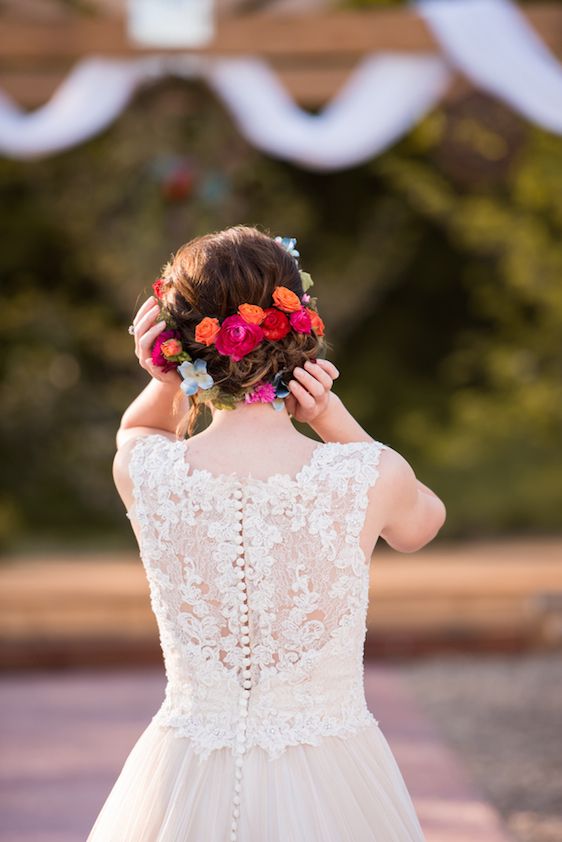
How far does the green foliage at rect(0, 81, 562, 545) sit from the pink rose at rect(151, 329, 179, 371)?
4.70 meters

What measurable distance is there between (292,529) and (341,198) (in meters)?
11.0

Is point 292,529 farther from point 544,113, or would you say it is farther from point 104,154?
point 104,154

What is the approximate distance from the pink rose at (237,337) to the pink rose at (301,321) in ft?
0.18

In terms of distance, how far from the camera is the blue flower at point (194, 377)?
1748mm

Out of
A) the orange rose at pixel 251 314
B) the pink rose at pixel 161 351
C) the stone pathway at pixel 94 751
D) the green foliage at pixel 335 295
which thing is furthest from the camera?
the green foliage at pixel 335 295

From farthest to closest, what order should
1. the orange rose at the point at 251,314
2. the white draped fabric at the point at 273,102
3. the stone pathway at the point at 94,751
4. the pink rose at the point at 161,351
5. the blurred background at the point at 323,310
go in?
the white draped fabric at the point at 273,102, the blurred background at the point at 323,310, the stone pathway at the point at 94,751, the pink rose at the point at 161,351, the orange rose at the point at 251,314

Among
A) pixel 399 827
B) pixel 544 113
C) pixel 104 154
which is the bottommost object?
pixel 399 827

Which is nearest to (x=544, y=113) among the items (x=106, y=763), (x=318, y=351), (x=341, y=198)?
(x=106, y=763)

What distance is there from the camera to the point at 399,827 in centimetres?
182

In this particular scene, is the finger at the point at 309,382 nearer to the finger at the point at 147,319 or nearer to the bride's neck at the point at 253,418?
the bride's neck at the point at 253,418

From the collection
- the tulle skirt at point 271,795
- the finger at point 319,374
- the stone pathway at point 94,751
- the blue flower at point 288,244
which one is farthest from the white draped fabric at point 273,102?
the tulle skirt at point 271,795

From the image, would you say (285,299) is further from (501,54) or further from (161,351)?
(501,54)

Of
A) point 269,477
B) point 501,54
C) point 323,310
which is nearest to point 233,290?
point 269,477

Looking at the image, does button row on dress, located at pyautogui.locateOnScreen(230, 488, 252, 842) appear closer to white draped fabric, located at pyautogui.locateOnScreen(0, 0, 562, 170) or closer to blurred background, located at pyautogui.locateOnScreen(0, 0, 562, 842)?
blurred background, located at pyautogui.locateOnScreen(0, 0, 562, 842)
